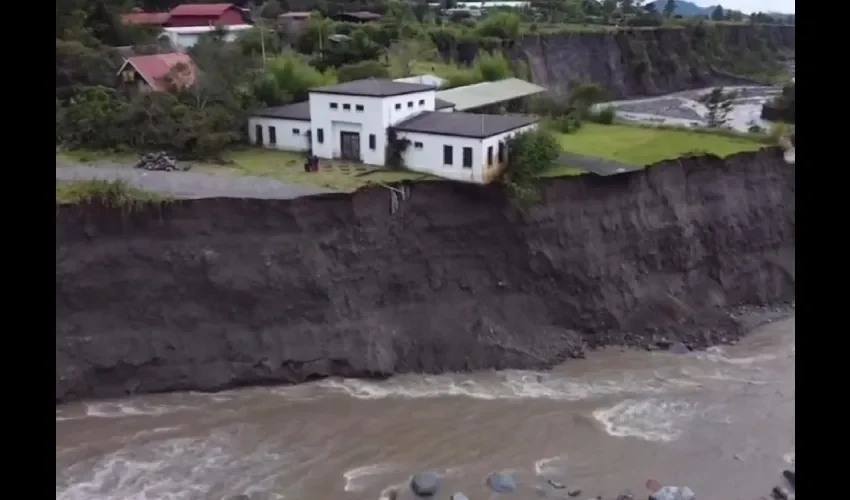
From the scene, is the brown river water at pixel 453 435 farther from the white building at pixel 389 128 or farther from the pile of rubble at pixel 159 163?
the pile of rubble at pixel 159 163

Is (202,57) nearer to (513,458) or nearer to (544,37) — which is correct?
(513,458)

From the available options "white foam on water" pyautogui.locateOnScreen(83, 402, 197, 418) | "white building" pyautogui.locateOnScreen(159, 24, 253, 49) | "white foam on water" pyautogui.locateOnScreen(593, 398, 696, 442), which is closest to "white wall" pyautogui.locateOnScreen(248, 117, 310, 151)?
"white foam on water" pyautogui.locateOnScreen(83, 402, 197, 418)

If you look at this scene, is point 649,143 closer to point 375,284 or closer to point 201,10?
point 375,284

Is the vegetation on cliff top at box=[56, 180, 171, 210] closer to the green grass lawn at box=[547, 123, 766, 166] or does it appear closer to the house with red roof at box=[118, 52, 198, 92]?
the house with red roof at box=[118, 52, 198, 92]

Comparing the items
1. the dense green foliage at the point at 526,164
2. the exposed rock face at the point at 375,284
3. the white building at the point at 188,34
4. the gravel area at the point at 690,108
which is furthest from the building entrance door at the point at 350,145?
the gravel area at the point at 690,108

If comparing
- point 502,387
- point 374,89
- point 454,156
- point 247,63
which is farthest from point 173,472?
point 247,63
